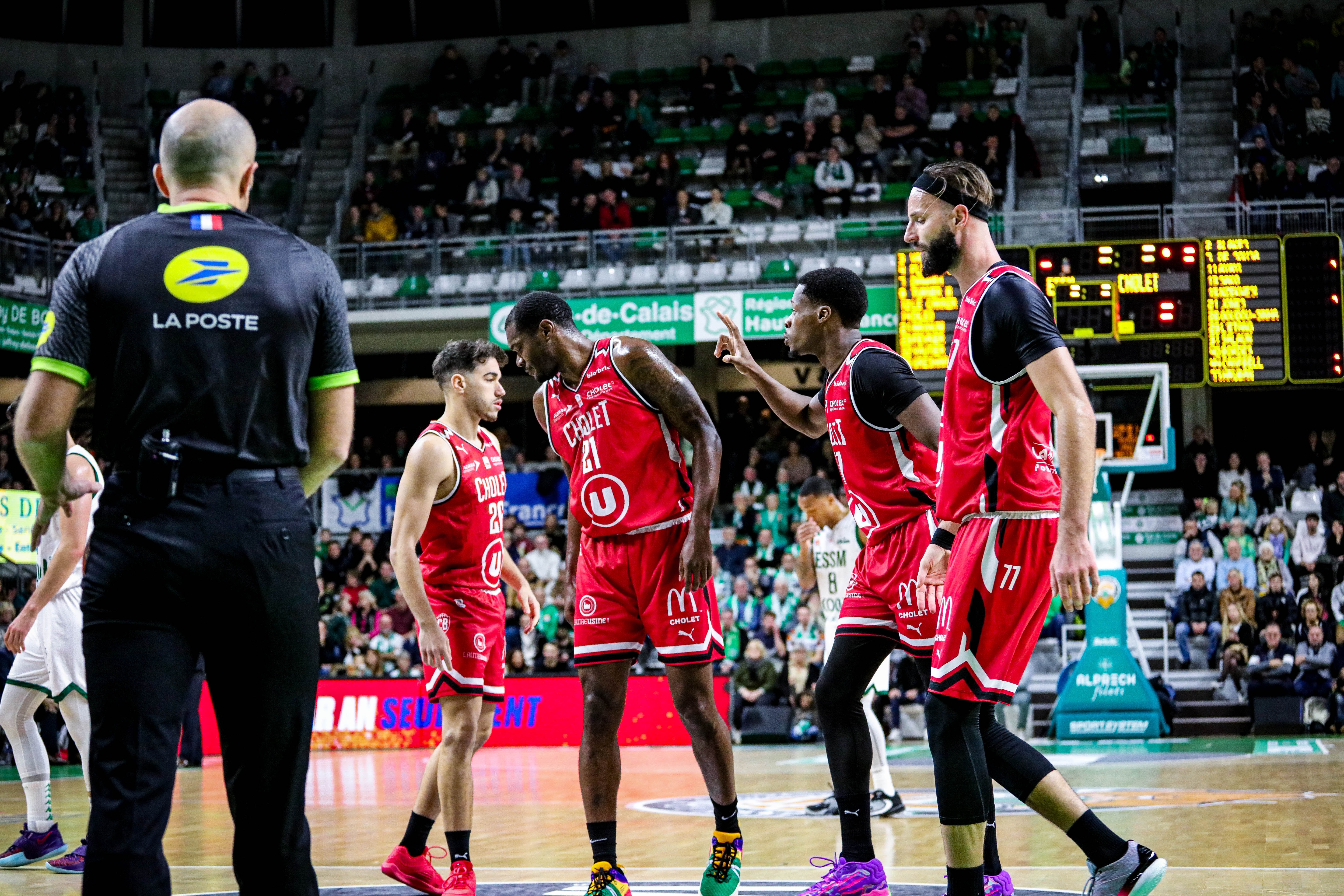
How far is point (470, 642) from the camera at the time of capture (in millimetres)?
6293

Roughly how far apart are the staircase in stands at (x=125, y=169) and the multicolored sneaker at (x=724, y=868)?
74.1ft

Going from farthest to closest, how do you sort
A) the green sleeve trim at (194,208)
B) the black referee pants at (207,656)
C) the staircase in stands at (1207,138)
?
the staircase in stands at (1207,138)
the green sleeve trim at (194,208)
the black referee pants at (207,656)

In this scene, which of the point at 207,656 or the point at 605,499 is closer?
the point at 207,656

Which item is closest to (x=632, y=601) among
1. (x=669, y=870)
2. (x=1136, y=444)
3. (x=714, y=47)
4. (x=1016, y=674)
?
(x=669, y=870)

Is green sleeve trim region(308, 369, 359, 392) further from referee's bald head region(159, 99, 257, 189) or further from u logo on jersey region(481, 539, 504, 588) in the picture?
u logo on jersey region(481, 539, 504, 588)

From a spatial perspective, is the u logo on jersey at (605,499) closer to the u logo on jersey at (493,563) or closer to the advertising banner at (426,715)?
the u logo on jersey at (493,563)

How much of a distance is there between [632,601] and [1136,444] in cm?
1261

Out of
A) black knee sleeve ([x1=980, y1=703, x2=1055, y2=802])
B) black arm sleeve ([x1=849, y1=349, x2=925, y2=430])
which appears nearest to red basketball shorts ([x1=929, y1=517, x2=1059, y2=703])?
black knee sleeve ([x1=980, y1=703, x2=1055, y2=802])

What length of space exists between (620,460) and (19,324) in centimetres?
1749

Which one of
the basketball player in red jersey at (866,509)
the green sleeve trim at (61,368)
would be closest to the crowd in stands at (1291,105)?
the basketball player in red jersey at (866,509)

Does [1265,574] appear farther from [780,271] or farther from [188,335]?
[188,335]

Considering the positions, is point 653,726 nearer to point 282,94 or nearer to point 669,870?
point 669,870

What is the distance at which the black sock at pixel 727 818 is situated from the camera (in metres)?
5.44

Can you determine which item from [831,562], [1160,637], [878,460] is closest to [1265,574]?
[1160,637]
